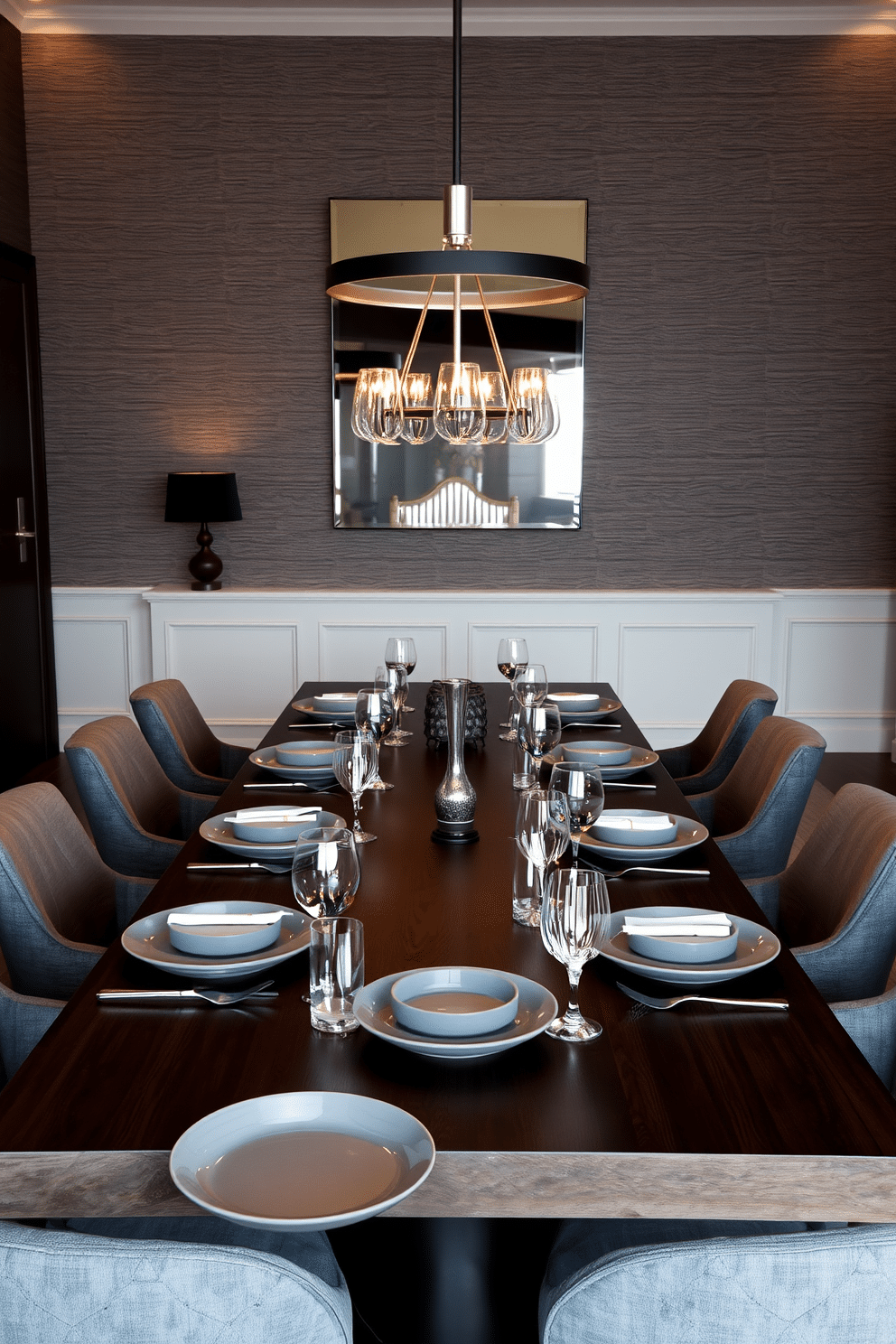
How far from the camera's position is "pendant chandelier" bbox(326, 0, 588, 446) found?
2.28 m

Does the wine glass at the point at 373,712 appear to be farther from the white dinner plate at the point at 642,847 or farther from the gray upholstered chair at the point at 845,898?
the gray upholstered chair at the point at 845,898

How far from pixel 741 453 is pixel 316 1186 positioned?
497 cm

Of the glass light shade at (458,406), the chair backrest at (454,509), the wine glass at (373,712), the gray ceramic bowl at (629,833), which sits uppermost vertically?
the glass light shade at (458,406)

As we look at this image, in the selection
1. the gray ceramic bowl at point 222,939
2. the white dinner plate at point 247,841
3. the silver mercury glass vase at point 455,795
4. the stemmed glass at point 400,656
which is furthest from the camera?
the stemmed glass at point 400,656

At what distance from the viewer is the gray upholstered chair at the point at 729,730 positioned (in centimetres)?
332

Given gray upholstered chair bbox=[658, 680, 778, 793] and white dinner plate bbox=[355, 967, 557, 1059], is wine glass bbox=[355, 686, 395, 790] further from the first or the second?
gray upholstered chair bbox=[658, 680, 778, 793]

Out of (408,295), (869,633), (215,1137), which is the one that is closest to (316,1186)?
(215,1137)

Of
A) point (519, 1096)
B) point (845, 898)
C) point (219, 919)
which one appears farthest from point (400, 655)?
point (519, 1096)

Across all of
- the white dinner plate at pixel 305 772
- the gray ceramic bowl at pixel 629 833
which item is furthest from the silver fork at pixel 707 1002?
the white dinner plate at pixel 305 772

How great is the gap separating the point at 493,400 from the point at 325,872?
1.97 metres

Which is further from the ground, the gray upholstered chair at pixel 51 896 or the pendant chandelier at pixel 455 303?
the pendant chandelier at pixel 455 303

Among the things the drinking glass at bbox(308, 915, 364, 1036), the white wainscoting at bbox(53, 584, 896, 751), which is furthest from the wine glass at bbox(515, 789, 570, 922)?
the white wainscoting at bbox(53, 584, 896, 751)

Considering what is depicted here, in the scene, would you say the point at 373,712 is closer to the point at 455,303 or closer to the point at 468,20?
the point at 455,303

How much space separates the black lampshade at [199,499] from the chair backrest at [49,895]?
120 inches
